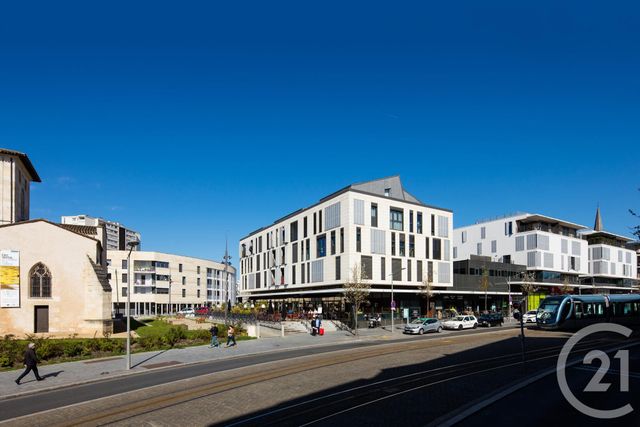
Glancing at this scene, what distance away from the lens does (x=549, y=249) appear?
97.8 metres

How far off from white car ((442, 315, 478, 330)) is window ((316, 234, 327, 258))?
21838 mm

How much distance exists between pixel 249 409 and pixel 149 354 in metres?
20.4

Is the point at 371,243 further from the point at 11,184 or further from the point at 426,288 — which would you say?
the point at 11,184

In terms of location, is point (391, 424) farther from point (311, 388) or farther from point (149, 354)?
Answer: point (149, 354)

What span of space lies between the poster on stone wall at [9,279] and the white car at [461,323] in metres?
41.9

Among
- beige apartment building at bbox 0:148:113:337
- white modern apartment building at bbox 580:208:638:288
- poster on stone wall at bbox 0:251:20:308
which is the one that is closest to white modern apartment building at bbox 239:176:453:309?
beige apartment building at bbox 0:148:113:337

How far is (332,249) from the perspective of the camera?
6912cm

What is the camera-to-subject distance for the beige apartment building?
43.7m

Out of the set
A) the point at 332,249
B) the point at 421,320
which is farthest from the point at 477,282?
the point at 421,320

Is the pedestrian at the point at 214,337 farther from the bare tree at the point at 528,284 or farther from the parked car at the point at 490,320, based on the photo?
the bare tree at the point at 528,284

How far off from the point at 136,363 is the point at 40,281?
70.5 feet

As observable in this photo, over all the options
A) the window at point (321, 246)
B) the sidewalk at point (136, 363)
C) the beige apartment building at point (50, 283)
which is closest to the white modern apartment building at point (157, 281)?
the window at point (321, 246)

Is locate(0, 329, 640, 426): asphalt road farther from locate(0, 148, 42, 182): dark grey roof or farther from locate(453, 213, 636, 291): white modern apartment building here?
locate(453, 213, 636, 291): white modern apartment building

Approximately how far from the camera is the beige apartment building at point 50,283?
43719 millimetres
